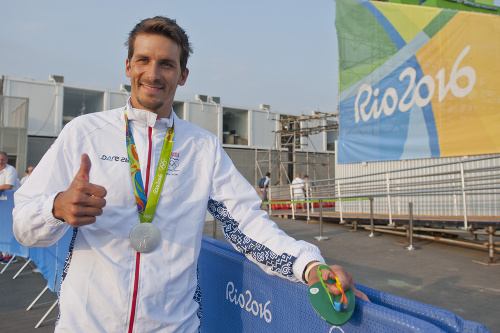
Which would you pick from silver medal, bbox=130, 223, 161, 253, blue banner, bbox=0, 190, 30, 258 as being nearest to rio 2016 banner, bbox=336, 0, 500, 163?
silver medal, bbox=130, 223, 161, 253

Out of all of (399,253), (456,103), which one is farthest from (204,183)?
(456,103)

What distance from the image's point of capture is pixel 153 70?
4.85 feet

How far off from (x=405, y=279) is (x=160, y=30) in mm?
4751

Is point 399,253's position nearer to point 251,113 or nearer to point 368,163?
point 368,163

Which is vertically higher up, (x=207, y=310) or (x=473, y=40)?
(x=473, y=40)

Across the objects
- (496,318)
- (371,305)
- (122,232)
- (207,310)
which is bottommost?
(496,318)

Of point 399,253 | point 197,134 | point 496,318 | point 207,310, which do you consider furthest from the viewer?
point 399,253

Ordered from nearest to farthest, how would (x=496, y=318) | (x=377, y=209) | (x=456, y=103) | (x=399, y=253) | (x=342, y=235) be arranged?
(x=496, y=318)
(x=399, y=253)
(x=342, y=235)
(x=456, y=103)
(x=377, y=209)

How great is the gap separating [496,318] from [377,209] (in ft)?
24.1

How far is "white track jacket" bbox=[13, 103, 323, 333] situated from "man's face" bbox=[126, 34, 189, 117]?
6 centimetres

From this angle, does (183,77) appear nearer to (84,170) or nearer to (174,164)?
(174,164)

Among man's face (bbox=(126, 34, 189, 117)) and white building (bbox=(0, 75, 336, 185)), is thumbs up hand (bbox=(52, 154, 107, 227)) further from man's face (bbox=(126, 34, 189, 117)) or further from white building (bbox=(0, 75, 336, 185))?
white building (bbox=(0, 75, 336, 185))

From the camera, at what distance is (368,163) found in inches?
446

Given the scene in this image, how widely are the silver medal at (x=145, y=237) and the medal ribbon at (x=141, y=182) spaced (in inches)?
1.5
